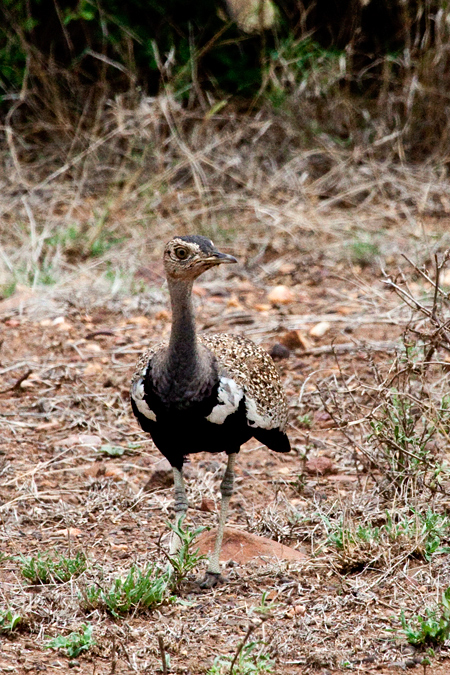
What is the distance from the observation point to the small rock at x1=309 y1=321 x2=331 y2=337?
5.91 meters

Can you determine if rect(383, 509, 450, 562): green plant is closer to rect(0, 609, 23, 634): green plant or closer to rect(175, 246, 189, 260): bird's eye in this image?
rect(175, 246, 189, 260): bird's eye

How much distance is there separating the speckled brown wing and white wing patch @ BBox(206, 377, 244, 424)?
4cm

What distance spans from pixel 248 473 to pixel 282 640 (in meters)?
1.58

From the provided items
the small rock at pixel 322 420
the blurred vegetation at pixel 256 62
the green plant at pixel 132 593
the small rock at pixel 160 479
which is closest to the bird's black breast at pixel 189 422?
the green plant at pixel 132 593

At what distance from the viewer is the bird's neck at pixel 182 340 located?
3346 mm

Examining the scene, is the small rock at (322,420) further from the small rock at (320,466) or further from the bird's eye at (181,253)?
the bird's eye at (181,253)

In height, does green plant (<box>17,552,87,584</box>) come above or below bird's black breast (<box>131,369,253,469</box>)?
below

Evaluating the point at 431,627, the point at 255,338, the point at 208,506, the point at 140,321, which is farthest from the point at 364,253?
the point at 431,627

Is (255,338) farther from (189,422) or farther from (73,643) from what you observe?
(73,643)

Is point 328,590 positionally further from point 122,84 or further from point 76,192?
point 122,84

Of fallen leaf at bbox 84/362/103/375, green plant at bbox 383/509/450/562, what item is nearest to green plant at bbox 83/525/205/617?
green plant at bbox 383/509/450/562

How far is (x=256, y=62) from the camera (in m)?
9.23

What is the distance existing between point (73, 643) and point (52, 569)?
0.47m

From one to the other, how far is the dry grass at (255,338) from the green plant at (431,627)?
50mm
